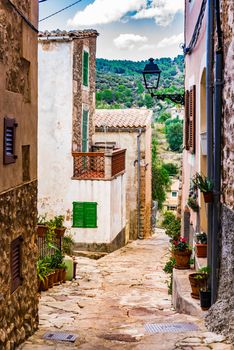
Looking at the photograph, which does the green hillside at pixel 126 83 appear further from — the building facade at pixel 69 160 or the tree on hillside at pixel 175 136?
the building facade at pixel 69 160

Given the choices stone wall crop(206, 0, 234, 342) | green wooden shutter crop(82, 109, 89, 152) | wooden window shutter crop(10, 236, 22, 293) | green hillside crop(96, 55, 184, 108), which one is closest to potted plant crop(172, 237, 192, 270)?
stone wall crop(206, 0, 234, 342)

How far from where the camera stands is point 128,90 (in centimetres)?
7288

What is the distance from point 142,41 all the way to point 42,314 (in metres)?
60.6

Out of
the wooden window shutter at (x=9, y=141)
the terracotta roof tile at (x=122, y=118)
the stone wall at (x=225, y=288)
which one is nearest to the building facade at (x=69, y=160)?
the terracotta roof tile at (x=122, y=118)

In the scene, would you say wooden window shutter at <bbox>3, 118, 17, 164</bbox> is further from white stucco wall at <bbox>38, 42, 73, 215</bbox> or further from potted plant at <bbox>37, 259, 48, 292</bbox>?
→ white stucco wall at <bbox>38, 42, 73, 215</bbox>

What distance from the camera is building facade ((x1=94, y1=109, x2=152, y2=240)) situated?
25375mm

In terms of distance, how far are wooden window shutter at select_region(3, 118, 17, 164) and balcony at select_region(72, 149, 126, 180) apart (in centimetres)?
1173

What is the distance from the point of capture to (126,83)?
77.8 meters

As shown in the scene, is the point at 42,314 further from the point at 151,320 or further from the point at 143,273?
the point at 143,273

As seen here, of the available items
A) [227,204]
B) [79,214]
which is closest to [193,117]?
[227,204]

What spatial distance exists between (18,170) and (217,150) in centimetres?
311

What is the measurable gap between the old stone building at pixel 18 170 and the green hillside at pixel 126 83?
5290 cm

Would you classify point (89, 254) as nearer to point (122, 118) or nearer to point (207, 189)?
point (122, 118)

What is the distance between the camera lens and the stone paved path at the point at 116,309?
7.15 meters
